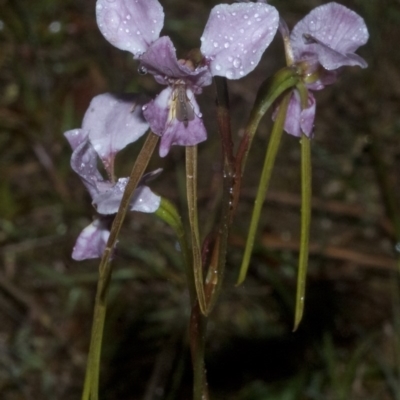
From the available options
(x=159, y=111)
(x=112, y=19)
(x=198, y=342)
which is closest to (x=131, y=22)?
(x=112, y=19)

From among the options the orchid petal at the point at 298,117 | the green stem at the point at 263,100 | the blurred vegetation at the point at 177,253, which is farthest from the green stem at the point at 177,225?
the blurred vegetation at the point at 177,253

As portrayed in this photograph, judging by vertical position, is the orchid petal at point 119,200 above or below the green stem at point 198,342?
above

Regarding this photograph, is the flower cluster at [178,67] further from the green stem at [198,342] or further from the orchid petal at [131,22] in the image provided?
the green stem at [198,342]

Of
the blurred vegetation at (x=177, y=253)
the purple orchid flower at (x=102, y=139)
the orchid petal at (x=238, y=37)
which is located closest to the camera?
the orchid petal at (x=238, y=37)

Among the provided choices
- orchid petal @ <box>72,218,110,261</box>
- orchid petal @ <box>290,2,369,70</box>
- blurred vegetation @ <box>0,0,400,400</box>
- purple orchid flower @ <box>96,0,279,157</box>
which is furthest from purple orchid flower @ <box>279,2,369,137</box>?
→ blurred vegetation @ <box>0,0,400,400</box>

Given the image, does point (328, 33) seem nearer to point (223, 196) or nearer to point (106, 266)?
point (223, 196)

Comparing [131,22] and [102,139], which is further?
[102,139]

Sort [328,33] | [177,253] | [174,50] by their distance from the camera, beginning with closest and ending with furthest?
[174,50] < [328,33] < [177,253]

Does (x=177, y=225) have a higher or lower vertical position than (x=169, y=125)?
lower

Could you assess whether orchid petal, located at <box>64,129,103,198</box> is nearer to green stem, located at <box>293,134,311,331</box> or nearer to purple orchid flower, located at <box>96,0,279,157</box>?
purple orchid flower, located at <box>96,0,279,157</box>
